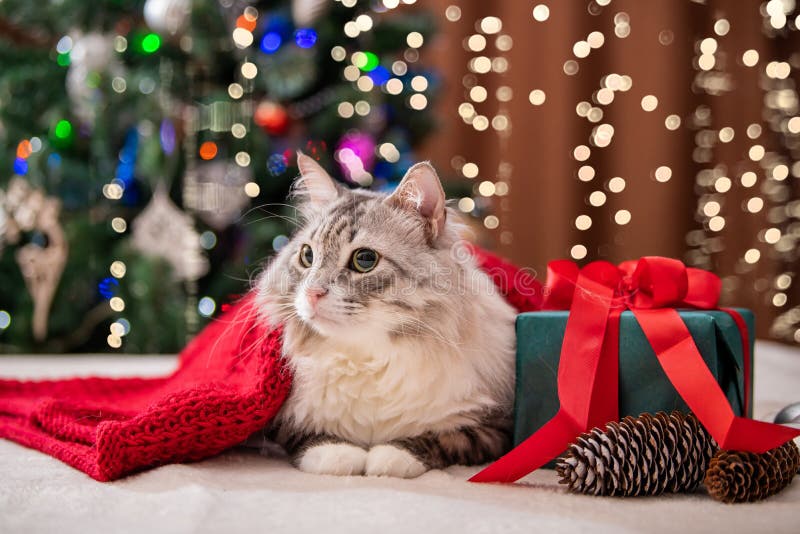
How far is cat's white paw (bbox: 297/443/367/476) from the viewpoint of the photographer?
1032mm

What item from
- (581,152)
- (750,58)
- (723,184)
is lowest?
(723,184)

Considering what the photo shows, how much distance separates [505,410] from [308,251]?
47cm

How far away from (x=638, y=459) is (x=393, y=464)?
37 centimetres

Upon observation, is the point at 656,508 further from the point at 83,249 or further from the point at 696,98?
the point at 696,98

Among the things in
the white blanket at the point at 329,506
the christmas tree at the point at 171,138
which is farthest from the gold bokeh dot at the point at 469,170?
the white blanket at the point at 329,506

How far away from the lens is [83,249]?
2594 mm

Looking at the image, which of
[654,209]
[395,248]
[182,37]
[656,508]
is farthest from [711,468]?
[654,209]

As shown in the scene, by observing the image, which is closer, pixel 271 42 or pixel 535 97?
pixel 271 42

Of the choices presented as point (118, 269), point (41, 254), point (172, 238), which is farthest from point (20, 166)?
point (172, 238)

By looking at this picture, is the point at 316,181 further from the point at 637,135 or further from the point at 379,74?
the point at 637,135

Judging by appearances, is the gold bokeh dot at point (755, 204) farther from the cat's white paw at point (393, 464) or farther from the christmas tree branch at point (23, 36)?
the christmas tree branch at point (23, 36)

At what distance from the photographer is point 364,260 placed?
42.7 inches

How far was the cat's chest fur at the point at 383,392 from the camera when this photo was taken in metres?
1.08

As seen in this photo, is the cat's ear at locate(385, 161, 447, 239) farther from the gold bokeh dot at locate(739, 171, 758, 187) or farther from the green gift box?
the gold bokeh dot at locate(739, 171, 758, 187)
